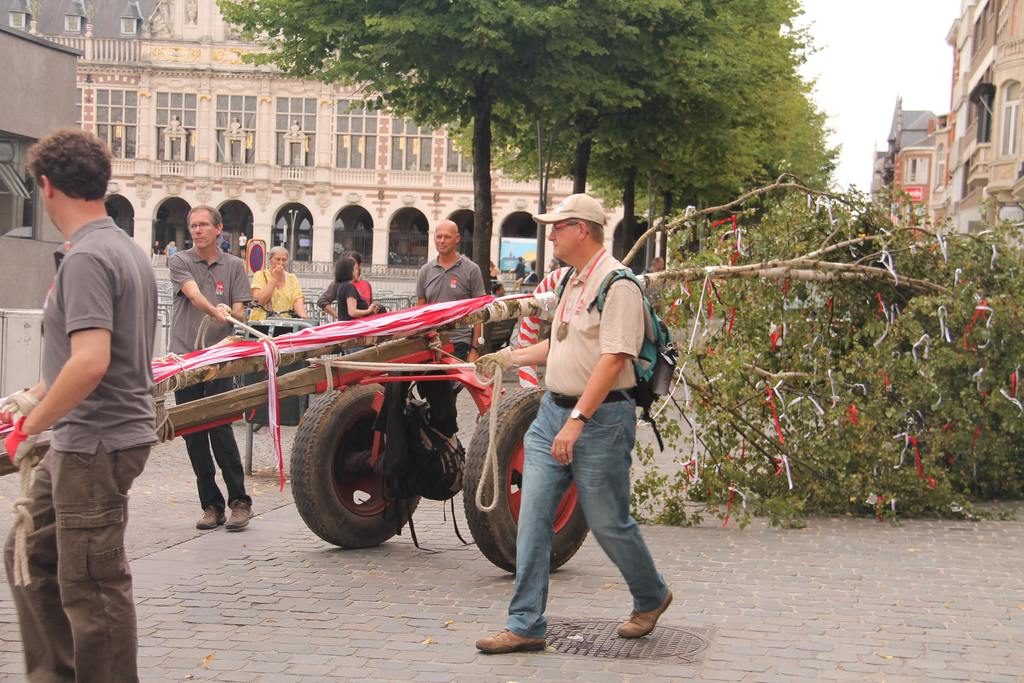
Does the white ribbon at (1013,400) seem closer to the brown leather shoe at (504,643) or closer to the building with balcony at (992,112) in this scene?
the brown leather shoe at (504,643)

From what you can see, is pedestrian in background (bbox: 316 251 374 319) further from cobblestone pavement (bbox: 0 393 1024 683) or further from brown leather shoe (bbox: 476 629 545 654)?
brown leather shoe (bbox: 476 629 545 654)

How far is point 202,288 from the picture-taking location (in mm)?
8805

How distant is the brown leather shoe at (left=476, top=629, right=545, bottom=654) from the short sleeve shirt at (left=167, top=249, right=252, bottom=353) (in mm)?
3636

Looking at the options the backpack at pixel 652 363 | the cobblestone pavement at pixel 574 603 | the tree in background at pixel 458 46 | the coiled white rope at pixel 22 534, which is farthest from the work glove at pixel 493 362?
the tree in background at pixel 458 46

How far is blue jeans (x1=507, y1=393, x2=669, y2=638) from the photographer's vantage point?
224 inches

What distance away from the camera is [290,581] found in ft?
23.0

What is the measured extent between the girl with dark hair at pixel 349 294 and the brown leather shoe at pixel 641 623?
9099mm

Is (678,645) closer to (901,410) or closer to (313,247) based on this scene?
(901,410)

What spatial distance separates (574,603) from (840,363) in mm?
3806

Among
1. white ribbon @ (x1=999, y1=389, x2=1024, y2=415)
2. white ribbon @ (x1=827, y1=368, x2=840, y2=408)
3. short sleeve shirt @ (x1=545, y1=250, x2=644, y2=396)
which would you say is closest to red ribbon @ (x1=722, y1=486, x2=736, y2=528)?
white ribbon @ (x1=827, y1=368, x2=840, y2=408)

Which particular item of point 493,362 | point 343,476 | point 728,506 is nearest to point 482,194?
point 728,506

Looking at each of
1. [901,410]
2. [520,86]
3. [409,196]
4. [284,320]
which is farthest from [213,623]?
[409,196]

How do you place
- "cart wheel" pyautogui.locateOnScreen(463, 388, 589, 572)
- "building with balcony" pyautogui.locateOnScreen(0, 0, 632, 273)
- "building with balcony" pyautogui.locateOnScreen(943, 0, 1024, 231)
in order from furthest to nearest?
1. "building with balcony" pyautogui.locateOnScreen(0, 0, 632, 273)
2. "building with balcony" pyautogui.locateOnScreen(943, 0, 1024, 231)
3. "cart wheel" pyautogui.locateOnScreen(463, 388, 589, 572)

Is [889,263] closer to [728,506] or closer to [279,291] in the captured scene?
[728,506]
